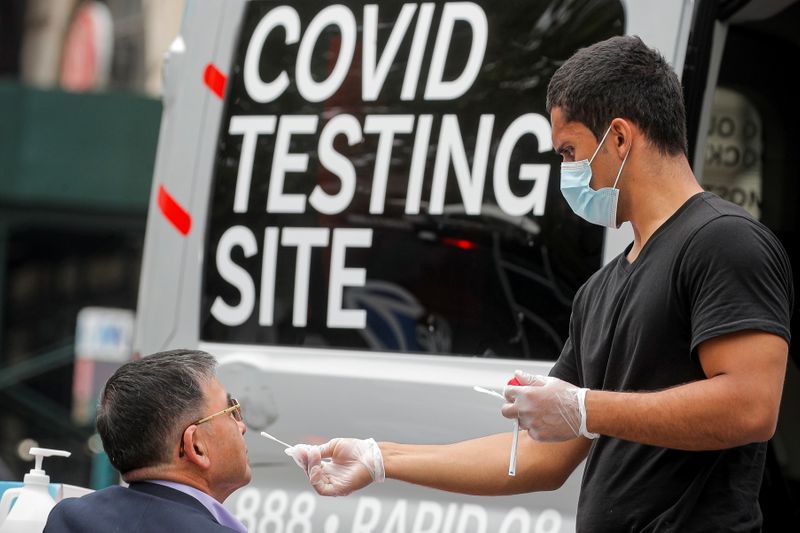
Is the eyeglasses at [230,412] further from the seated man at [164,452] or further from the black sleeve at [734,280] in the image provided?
the black sleeve at [734,280]

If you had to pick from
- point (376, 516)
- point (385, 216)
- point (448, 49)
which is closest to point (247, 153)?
point (385, 216)

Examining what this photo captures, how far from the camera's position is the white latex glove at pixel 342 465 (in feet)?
8.75

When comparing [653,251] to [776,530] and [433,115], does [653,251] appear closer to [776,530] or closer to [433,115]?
[433,115]

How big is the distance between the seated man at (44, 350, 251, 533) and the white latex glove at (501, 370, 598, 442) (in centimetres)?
53

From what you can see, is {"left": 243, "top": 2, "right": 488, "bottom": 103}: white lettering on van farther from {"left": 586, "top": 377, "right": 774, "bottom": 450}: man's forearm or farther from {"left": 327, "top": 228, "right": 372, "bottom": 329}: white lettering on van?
{"left": 586, "top": 377, "right": 774, "bottom": 450}: man's forearm

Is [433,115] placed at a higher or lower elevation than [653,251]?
higher

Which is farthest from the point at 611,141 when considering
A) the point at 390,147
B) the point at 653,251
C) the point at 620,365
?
the point at 390,147

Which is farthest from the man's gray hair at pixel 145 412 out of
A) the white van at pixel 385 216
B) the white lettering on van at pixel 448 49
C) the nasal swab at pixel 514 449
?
the white lettering on van at pixel 448 49

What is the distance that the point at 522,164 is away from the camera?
10.4ft

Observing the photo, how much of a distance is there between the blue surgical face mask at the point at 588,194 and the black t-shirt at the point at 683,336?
0.12 meters

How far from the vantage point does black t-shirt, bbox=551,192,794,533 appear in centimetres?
218

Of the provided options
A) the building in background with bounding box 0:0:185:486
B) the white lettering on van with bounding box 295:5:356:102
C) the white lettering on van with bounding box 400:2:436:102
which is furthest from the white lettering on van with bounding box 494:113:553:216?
the building in background with bounding box 0:0:185:486

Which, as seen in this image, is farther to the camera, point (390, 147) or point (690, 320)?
point (390, 147)

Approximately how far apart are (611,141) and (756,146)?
160 centimetres
